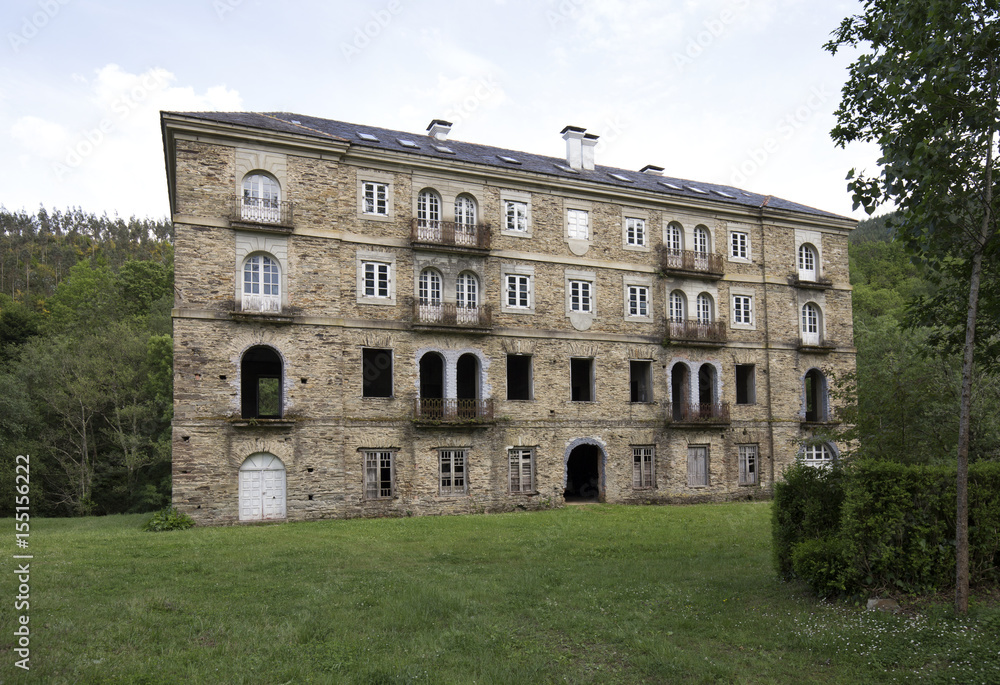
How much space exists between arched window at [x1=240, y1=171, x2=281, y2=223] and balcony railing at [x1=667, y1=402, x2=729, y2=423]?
16252mm

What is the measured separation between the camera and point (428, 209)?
25.0 metres

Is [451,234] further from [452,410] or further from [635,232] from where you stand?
[635,232]

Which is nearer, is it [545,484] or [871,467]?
[871,467]

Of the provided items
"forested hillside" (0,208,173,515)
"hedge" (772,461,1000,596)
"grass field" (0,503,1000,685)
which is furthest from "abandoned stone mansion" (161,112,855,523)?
"forested hillside" (0,208,173,515)

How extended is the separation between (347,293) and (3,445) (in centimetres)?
2501

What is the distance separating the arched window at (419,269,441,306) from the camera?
24578mm

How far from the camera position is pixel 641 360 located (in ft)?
90.8

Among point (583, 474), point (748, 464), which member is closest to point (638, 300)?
point (583, 474)

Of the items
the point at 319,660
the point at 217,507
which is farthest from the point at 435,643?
the point at 217,507

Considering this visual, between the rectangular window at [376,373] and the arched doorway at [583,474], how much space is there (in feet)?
25.2

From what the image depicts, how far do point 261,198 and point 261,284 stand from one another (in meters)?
2.73

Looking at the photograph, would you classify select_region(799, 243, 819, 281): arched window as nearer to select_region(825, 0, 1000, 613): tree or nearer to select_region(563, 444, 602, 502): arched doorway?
select_region(563, 444, 602, 502): arched doorway

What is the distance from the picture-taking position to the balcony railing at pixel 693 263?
28288mm

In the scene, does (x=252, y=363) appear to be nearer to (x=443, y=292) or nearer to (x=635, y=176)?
(x=443, y=292)
